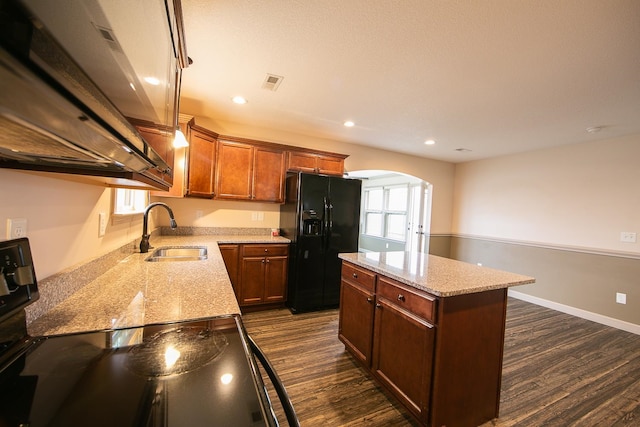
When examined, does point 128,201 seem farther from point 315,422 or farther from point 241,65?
point 315,422

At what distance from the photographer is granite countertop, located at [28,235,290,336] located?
0.95 metres

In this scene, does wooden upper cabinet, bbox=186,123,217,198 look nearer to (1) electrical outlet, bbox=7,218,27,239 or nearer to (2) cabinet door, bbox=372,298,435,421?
(1) electrical outlet, bbox=7,218,27,239

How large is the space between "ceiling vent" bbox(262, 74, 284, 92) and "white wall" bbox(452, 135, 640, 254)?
166 inches

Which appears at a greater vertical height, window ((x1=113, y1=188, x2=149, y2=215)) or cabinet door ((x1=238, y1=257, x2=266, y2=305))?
window ((x1=113, y1=188, x2=149, y2=215))

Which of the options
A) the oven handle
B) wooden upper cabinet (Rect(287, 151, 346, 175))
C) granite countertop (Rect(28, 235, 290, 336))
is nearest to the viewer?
the oven handle

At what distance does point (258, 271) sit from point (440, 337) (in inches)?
89.1

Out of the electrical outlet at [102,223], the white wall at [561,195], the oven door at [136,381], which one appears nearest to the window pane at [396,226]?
the white wall at [561,195]

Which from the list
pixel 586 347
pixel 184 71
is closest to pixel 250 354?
pixel 184 71

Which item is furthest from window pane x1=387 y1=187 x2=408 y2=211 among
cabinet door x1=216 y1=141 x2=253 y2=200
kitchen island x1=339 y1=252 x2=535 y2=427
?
kitchen island x1=339 y1=252 x2=535 y2=427

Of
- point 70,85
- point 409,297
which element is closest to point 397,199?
point 409,297

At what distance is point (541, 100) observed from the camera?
243cm

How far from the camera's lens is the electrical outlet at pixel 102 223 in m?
1.53

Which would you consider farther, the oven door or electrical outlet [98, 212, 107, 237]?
electrical outlet [98, 212, 107, 237]

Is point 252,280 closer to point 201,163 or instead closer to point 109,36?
point 201,163
